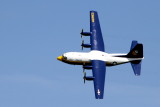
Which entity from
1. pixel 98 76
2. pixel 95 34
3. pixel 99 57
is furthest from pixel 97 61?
pixel 95 34

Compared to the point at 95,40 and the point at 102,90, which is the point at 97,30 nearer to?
the point at 95,40

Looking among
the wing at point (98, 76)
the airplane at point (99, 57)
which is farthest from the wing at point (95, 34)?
the wing at point (98, 76)

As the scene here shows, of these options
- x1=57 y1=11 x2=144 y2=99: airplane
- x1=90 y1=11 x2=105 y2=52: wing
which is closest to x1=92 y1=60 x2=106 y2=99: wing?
x1=57 y1=11 x2=144 y2=99: airplane

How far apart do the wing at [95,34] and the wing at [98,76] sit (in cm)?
549

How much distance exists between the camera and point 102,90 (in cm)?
11019

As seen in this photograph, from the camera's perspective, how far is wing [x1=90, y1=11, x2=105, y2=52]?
123125 millimetres

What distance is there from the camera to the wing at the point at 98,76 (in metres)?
109

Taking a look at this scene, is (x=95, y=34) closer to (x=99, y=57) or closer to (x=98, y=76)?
(x=99, y=57)

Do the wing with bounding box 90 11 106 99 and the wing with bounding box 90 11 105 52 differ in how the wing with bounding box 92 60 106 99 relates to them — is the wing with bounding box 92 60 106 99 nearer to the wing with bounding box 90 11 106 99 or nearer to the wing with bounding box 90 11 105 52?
the wing with bounding box 90 11 106 99

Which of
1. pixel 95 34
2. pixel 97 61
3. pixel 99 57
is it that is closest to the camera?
pixel 97 61

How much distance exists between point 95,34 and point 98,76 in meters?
14.6

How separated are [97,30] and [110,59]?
9.73 meters

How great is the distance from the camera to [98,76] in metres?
115

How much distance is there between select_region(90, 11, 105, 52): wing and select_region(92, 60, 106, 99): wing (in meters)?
5.49
